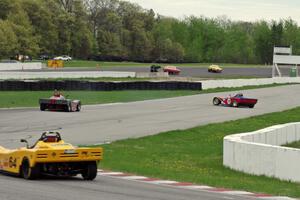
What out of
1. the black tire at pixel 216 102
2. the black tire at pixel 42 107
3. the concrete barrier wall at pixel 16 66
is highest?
the concrete barrier wall at pixel 16 66

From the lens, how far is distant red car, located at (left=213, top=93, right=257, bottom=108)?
43844mm

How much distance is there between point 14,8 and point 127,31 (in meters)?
→ 33.1

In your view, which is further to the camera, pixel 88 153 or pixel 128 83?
pixel 128 83

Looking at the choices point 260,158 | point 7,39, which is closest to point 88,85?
point 260,158

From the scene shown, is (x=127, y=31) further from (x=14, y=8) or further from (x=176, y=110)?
(x=176, y=110)

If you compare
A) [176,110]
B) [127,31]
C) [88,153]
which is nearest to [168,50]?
[127,31]

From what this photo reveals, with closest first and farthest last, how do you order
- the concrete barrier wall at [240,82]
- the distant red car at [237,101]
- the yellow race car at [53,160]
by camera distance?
the yellow race car at [53,160] < the distant red car at [237,101] < the concrete barrier wall at [240,82]

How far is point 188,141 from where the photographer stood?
26281mm

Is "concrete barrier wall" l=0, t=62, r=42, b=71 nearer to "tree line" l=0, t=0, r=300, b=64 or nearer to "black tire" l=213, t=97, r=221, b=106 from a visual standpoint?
"tree line" l=0, t=0, r=300, b=64

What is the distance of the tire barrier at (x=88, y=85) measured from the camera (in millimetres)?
48844

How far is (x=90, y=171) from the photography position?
14453mm

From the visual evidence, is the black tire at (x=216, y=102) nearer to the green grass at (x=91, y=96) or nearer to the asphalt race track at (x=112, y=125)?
the asphalt race track at (x=112, y=125)

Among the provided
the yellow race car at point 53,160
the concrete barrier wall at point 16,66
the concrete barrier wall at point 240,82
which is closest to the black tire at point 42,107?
the yellow race car at point 53,160

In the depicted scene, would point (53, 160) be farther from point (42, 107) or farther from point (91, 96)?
point (91, 96)
